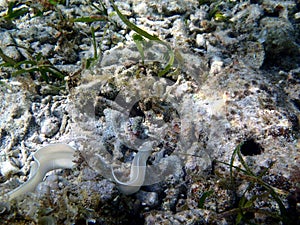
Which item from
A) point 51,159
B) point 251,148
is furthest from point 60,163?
point 251,148

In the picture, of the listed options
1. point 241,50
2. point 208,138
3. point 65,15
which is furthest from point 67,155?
point 241,50

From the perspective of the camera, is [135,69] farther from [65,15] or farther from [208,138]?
[65,15]

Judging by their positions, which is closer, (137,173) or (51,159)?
(137,173)

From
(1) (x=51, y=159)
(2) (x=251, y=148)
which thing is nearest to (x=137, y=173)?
(1) (x=51, y=159)

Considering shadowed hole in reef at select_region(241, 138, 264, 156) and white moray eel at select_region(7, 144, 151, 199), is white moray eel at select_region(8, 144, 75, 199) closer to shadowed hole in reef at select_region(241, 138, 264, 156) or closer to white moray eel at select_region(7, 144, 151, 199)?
white moray eel at select_region(7, 144, 151, 199)

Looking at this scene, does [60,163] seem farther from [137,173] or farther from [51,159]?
[137,173]

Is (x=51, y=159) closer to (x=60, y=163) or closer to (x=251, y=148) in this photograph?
(x=60, y=163)

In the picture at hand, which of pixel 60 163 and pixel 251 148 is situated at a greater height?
pixel 251 148
